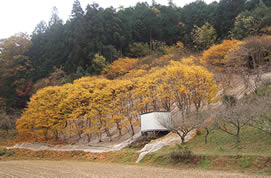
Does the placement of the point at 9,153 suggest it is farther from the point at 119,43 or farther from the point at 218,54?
the point at 119,43

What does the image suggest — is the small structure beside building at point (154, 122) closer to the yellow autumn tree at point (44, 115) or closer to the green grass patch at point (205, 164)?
the green grass patch at point (205, 164)

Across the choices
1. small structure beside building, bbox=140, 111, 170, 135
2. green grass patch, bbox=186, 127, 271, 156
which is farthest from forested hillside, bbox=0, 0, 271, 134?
green grass patch, bbox=186, 127, 271, 156

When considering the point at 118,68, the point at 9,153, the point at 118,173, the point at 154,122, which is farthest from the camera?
the point at 118,68

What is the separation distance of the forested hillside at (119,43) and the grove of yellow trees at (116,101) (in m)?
4.11

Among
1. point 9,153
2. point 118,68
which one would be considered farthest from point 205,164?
point 118,68

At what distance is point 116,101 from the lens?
27422 mm

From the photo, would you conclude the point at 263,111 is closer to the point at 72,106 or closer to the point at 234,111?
the point at 234,111

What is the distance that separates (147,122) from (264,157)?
1198 cm

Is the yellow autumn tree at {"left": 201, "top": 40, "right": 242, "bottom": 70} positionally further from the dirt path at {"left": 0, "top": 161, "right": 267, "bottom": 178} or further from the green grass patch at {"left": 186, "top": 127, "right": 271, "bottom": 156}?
the dirt path at {"left": 0, "top": 161, "right": 267, "bottom": 178}

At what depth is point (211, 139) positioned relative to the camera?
1850 cm

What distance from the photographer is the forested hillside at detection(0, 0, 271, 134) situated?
40531 millimetres

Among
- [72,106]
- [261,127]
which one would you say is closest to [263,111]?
[261,127]

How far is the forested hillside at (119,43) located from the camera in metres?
40.5

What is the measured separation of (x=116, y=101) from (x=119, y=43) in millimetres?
27762
